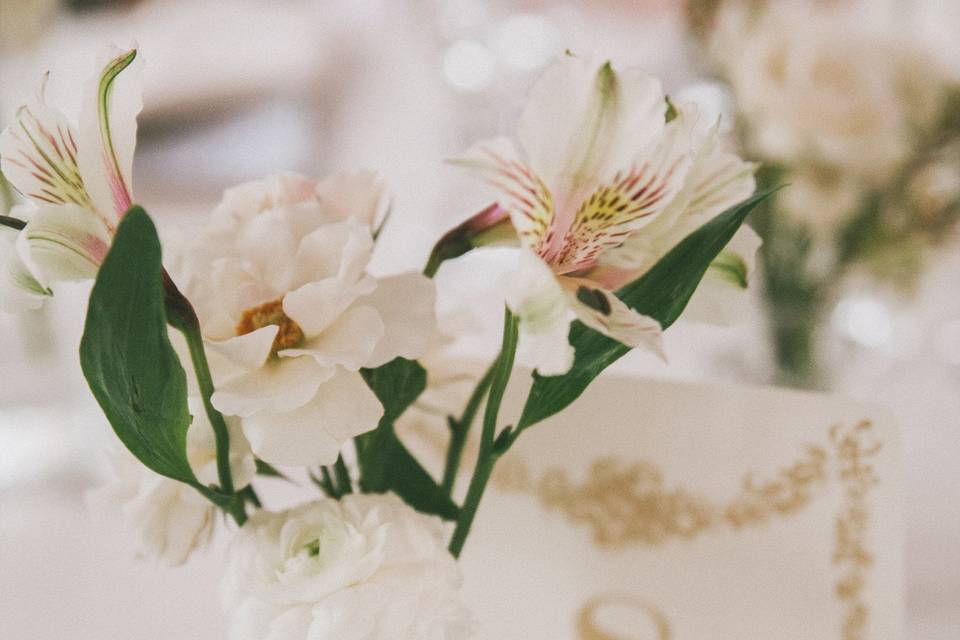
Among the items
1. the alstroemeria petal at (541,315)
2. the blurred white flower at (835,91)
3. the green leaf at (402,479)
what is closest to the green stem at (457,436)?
the green leaf at (402,479)

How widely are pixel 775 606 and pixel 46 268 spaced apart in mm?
287

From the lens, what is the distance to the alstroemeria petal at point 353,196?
0.32 m

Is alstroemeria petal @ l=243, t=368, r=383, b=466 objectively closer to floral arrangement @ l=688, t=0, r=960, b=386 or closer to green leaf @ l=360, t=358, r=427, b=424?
green leaf @ l=360, t=358, r=427, b=424

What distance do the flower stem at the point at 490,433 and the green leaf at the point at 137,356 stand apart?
0.09m

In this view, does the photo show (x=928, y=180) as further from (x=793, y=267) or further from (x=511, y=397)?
(x=511, y=397)

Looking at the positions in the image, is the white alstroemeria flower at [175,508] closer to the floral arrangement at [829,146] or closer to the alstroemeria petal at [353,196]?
the alstroemeria petal at [353,196]

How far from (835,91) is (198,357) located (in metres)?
0.48

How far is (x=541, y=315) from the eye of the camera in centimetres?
24

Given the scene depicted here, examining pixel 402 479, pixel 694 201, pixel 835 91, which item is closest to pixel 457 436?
pixel 402 479

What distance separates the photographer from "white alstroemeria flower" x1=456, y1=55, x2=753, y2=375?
0.78ft

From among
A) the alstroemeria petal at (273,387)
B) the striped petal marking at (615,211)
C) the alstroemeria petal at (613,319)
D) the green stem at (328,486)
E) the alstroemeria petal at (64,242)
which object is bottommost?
the green stem at (328,486)

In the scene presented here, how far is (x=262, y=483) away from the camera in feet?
2.32

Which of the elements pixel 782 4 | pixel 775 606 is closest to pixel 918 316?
pixel 782 4

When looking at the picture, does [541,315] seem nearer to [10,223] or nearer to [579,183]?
[579,183]
